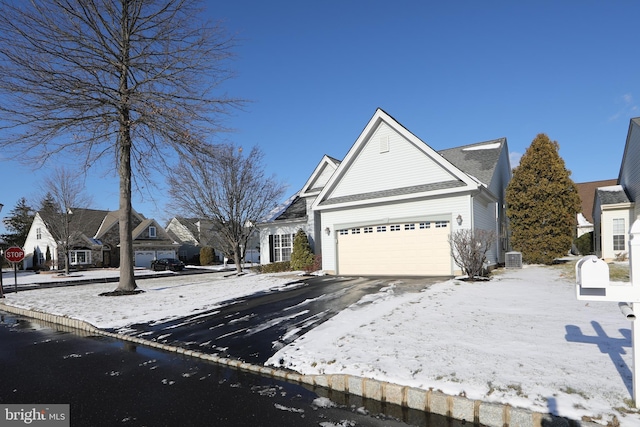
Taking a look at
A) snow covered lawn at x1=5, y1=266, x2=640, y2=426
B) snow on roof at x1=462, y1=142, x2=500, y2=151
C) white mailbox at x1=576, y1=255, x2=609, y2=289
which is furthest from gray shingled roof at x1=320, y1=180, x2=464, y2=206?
white mailbox at x1=576, y1=255, x2=609, y2=289

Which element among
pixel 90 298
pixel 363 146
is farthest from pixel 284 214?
pixel 90 298

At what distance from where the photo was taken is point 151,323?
8578mm

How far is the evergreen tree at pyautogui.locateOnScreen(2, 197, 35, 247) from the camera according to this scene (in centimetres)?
4897

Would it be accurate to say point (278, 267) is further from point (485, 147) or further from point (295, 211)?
point (485, 147)

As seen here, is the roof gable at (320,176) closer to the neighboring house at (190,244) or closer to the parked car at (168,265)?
the parked car at (168,265)

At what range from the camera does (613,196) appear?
1889cm

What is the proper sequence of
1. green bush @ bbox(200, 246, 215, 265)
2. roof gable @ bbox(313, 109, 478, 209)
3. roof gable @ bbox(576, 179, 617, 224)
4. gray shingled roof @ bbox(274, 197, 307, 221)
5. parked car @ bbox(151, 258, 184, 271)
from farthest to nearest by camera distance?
green bush @ bbox(200, 246, 215, 265), parked car @ bbox(151, 258, 184, 271), roof gable @ bbox(576, 179, 617, 224), gray shingled roof @ bbox(274, 197, 307, 221), roof gable @ bbox(313, 109, 478, 209)

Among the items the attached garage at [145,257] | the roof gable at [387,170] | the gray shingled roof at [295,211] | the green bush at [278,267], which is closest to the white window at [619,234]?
the roof gable at [387,170]

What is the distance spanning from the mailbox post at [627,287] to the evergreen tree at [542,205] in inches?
614

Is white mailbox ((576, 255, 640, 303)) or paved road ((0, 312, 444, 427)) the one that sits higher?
white mailbox ((576, 255, 640, 303))

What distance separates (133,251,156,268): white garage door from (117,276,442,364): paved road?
34.0 m

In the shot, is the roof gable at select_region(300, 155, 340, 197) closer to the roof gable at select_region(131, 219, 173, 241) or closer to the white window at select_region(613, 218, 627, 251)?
the white window at select_region(613, 218, 627, 251)

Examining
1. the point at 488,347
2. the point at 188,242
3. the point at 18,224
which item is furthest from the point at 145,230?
the point at 488,347

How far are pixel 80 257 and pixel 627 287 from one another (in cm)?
4470
